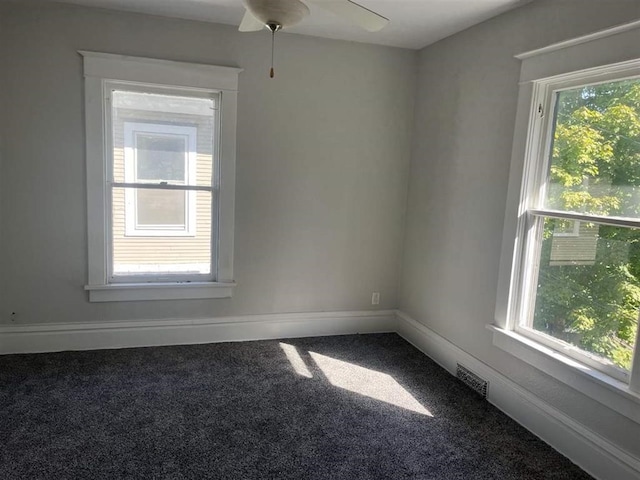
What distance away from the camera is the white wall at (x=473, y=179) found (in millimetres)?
2340

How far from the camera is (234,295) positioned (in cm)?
366

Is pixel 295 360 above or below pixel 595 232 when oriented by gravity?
below

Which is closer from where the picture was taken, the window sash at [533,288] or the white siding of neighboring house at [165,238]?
the window sash at [533,288]

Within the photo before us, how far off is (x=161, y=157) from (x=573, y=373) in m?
3.04

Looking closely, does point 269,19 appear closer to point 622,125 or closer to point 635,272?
point 622,125

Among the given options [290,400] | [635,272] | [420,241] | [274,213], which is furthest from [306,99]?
[635,272]

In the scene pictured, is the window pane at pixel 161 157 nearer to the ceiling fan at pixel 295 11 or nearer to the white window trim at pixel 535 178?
the ceiling fan at pixel 295 11

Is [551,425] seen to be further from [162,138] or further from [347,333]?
[162,138]

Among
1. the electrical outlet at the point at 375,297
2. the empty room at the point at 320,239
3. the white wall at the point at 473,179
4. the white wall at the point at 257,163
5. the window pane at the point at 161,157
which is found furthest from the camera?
the electrical outlet at the point at 375,297

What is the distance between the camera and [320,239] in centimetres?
381

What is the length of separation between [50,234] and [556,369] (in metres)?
3.41

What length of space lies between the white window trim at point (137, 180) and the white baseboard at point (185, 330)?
2.33ft

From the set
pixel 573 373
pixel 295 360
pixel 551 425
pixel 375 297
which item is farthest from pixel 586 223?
pixel 295 360

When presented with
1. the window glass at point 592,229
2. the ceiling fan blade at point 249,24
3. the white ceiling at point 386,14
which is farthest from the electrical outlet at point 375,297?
the ceiling fan blade at point 249,24
